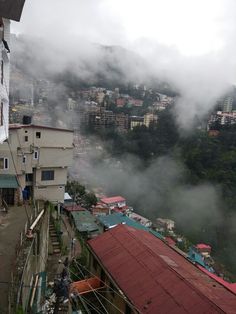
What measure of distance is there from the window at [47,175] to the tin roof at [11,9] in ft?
34.8

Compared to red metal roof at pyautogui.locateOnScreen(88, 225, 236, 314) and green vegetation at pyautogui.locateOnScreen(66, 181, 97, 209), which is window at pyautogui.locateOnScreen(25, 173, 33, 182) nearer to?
red metal roof at pyautogui.locateOnScreen(88, 225, 236, 314)

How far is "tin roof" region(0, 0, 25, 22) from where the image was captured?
11.1 m

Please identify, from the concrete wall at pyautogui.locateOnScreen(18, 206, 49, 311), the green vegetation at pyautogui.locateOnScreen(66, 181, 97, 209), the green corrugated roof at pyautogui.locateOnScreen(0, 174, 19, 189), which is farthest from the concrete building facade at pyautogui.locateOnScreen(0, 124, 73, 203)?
the green vegetation at pyautogui.locateOnScreen(66, 181, 97, 209)

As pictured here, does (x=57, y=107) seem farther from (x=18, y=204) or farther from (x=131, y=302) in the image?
(x=131, y=302)

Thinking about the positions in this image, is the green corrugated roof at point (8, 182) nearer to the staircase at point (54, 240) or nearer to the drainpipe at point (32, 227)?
the staircase at point (54, 240)

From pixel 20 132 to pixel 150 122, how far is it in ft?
224

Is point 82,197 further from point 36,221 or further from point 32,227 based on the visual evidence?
point 32,227

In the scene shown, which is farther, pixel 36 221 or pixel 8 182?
pixel 8 182

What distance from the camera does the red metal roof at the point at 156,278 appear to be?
940 cm

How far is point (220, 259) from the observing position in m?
40.1

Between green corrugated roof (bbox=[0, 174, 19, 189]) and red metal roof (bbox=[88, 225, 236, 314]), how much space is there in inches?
231

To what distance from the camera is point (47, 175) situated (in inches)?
815

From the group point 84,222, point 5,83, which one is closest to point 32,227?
point 5,83

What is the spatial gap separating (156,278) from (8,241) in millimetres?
5290
